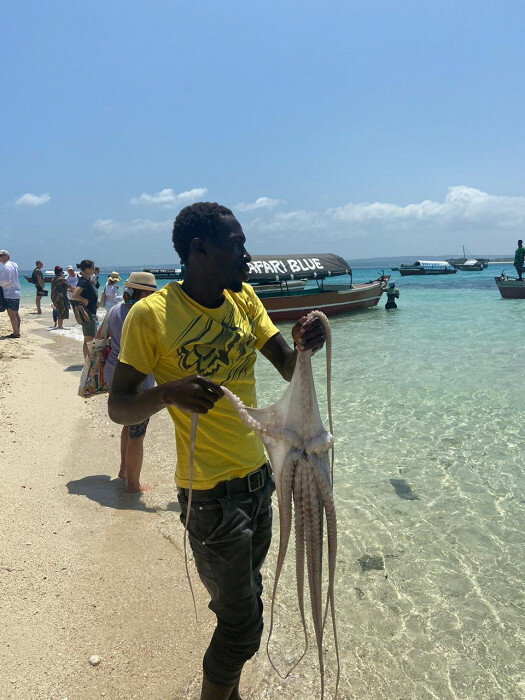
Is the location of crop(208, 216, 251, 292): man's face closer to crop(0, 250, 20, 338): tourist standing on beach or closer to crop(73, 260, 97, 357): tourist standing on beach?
crop(73, 260, 97, 357): tourist standing on beach

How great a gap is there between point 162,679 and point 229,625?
3.56ft

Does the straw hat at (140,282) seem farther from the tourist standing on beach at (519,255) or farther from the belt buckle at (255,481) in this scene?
the tourist standing on beach at (519,255)

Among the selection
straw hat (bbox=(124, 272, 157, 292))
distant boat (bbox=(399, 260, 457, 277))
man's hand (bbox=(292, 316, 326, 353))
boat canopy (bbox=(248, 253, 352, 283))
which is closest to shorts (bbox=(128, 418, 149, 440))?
straw hat (bbox=(124, 272, 157, 292))

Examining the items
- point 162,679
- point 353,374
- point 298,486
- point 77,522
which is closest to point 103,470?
point 77,522

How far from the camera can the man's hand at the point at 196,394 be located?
1692 millimetres

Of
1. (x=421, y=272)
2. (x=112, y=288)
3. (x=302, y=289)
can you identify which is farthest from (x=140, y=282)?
(x=421, y=272)

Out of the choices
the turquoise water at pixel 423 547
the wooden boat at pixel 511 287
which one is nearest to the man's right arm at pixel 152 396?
the turquoise water at pixel 423 547

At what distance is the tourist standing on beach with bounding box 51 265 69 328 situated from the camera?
17.6 m

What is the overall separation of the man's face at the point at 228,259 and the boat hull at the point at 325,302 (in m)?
18.8

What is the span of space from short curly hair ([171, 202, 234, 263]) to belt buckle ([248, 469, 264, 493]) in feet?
3.42

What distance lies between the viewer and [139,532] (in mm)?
4395

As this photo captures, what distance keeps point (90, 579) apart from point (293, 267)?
1995cm

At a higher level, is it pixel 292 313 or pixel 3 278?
pixel 3 278

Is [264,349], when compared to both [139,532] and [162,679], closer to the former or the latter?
[162,679]
